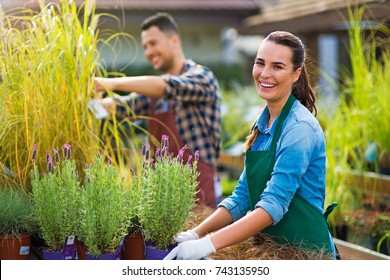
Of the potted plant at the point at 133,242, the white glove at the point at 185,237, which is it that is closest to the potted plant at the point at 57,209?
the potted plant at the point at 133,242

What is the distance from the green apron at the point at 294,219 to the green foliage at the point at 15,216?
0.88 meters

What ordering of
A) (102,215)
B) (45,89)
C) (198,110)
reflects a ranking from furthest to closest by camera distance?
(198,110), (45,89), (102,215)

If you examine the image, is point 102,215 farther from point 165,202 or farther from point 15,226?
point 15,226

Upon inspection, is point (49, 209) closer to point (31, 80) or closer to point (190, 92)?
point (31, 80)

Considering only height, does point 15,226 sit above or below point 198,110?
below

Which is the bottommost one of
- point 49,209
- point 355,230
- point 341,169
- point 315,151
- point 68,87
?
point 355,230

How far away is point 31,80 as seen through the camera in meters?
3.29

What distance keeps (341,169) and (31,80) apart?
2751 mm

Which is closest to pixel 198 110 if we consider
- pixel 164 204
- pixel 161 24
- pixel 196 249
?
pixel 161 24

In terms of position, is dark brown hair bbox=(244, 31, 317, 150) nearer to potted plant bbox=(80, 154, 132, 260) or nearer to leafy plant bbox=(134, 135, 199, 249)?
leafy plant bbox=(134, 135, 199, 249)

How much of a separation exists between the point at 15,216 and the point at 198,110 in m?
2.03

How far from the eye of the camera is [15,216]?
2.93 m

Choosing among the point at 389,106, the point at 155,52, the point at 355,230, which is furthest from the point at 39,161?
the point at 389,106

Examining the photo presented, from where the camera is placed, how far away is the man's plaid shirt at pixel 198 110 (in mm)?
4649
